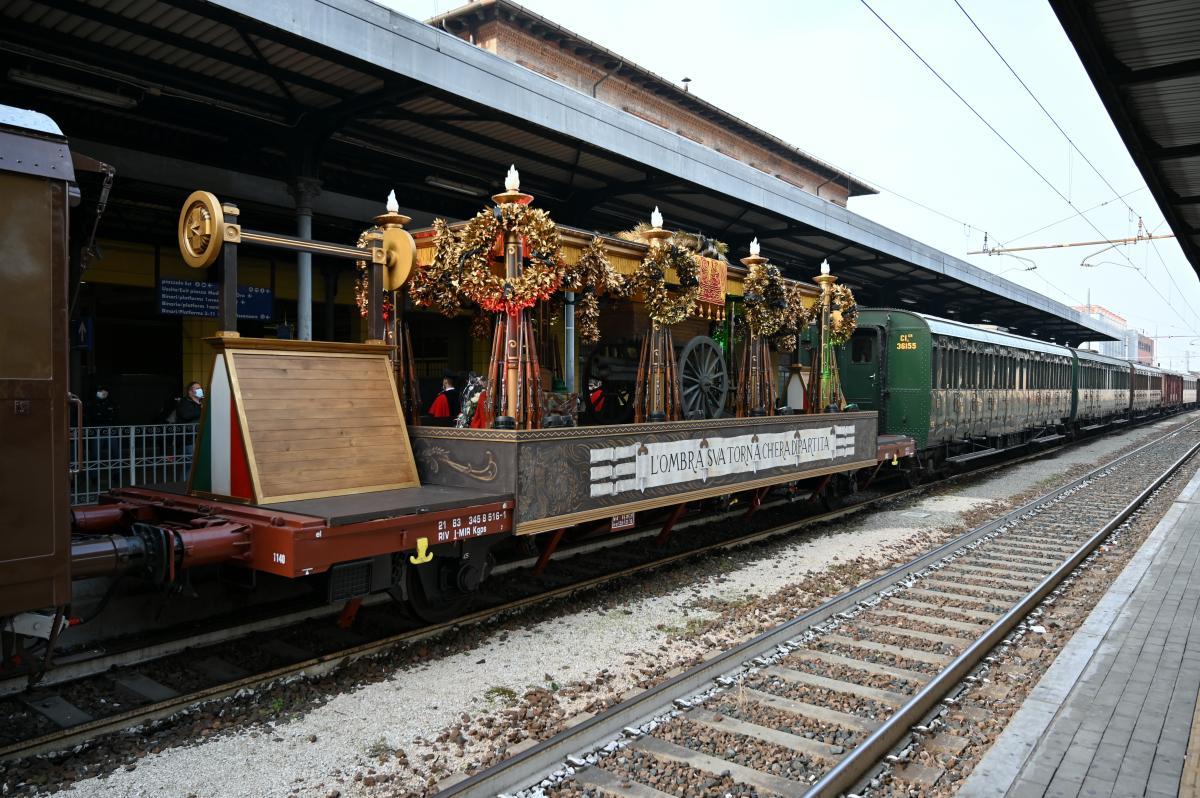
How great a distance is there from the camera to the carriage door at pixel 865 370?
14.5 m

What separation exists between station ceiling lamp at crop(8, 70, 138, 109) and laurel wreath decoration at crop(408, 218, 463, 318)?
4.70 m

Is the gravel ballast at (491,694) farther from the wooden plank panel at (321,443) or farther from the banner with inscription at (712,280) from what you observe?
the banner with inscription at (712,280)

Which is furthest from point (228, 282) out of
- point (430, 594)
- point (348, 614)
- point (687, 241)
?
point (687, 241)

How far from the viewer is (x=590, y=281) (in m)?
7.18

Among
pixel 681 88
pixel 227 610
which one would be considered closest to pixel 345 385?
pixel 227 610

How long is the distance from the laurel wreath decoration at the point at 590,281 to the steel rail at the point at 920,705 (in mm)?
4083

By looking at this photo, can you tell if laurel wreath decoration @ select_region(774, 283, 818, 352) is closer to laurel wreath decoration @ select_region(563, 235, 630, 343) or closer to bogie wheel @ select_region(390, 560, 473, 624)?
laurel wreath decoration @ select_region(563, 235, 630, 343)

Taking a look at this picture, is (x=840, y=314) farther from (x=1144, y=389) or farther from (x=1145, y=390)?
(x=1145, y=390)

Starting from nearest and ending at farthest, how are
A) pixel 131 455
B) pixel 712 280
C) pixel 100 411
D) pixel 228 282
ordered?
pixel 228 282
pixel 712 280
pixel 131 455
pixel 100 411

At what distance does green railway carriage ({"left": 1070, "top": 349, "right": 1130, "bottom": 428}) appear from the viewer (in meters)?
25.5

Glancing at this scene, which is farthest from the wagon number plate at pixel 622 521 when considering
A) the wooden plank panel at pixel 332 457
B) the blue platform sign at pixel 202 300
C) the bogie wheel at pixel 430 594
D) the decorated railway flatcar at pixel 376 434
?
the blue platform sign at pixel 202 300

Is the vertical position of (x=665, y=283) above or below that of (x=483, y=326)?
above

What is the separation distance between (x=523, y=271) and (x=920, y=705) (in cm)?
411

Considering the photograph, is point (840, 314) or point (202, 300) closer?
point (840, 314)
